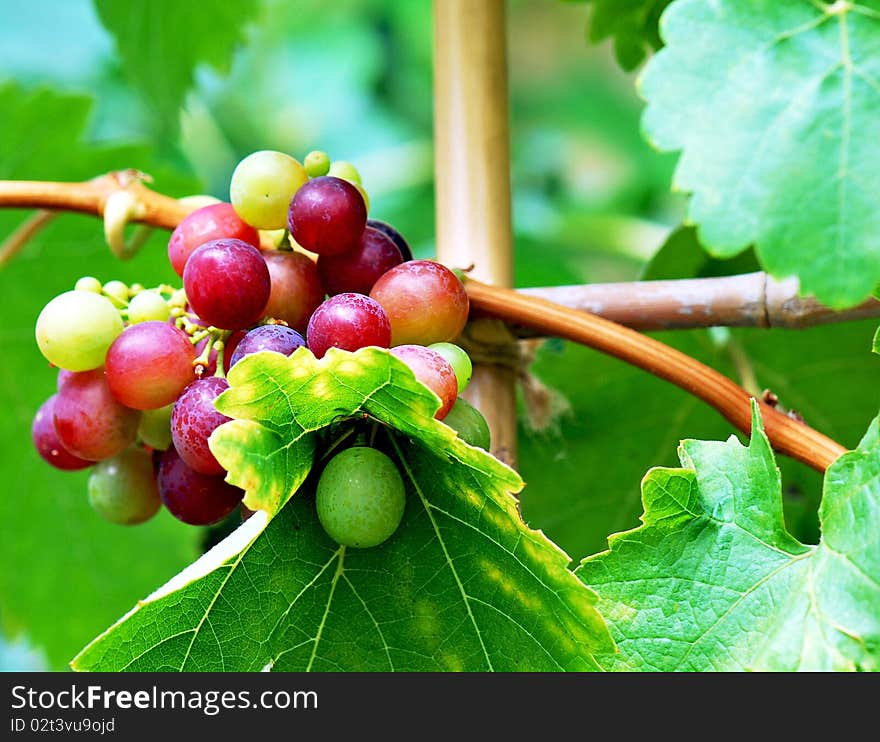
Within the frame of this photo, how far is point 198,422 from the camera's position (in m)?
0.47

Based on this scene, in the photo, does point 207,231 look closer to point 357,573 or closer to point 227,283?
point 227,283

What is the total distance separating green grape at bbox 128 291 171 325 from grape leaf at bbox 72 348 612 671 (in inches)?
5.3

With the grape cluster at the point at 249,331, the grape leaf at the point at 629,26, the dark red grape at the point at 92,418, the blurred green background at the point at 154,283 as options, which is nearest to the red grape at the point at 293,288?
the grape cluster at the point at 249,331

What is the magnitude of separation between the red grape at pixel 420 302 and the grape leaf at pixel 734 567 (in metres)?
0.13

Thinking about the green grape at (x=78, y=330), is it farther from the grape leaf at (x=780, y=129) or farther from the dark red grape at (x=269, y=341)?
the grape leaf at (x=780, y=129)

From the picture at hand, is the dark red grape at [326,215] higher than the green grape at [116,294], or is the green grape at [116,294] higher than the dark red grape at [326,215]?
the green grape at [116,294]

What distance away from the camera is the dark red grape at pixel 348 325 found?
45 cm

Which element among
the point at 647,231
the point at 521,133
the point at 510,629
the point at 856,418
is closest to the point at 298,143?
the point at 521,133

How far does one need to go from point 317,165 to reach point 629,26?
422mm

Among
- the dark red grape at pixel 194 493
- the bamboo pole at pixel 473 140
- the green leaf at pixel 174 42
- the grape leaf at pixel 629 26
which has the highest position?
the green leaf at pixel 174 42

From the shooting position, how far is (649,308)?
596 mm

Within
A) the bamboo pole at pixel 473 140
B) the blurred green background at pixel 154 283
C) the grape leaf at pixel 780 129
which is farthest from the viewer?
the blurred green background at pixel 154 283

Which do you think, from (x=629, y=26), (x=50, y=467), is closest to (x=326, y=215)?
(x=629, y=26)

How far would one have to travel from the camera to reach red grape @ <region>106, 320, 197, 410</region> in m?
0.51
